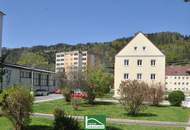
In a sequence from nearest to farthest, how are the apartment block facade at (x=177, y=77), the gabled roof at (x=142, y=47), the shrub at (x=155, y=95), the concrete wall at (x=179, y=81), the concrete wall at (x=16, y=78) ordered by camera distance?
the shrub at (x=155, y=95)
the concrete wall at (x=16, y=78)
the gabled roof at (x=142, y=47)
the apartment block facade at (x=177, y=77)
the concrete wall at (x=179, y=81)

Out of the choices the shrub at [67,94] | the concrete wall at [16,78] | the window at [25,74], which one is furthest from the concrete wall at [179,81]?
the shrub at [67,94]

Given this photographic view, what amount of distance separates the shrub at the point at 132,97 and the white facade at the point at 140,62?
108ft

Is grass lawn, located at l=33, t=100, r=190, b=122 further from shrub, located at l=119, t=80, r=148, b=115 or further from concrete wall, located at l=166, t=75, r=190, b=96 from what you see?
concrete wall, located at l=166, t=75, r=190, b=96

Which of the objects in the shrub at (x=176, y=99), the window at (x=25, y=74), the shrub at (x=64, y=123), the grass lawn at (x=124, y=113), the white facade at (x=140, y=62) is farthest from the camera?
the window at (x=25, y=74)

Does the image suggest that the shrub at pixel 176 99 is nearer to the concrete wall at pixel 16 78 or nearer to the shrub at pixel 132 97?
the shrub at pixel 132 97

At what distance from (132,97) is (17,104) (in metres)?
15.5

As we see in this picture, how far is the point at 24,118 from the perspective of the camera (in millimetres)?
20297

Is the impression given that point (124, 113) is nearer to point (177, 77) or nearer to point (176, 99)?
point (176, 99)

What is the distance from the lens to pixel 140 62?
69.3 meters

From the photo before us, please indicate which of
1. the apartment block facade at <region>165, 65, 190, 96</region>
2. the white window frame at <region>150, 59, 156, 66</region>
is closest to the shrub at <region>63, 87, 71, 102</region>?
the white window frame at <region>150, 59, 156, 66</region>

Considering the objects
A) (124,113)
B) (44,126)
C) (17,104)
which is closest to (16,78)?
(124,113)

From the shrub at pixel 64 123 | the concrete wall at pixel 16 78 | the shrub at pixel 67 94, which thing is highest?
the concrete wall at pixel 16 78

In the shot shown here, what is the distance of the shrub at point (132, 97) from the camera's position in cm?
3388

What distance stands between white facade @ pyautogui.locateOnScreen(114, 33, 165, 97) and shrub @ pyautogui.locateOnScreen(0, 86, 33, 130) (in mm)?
48997
